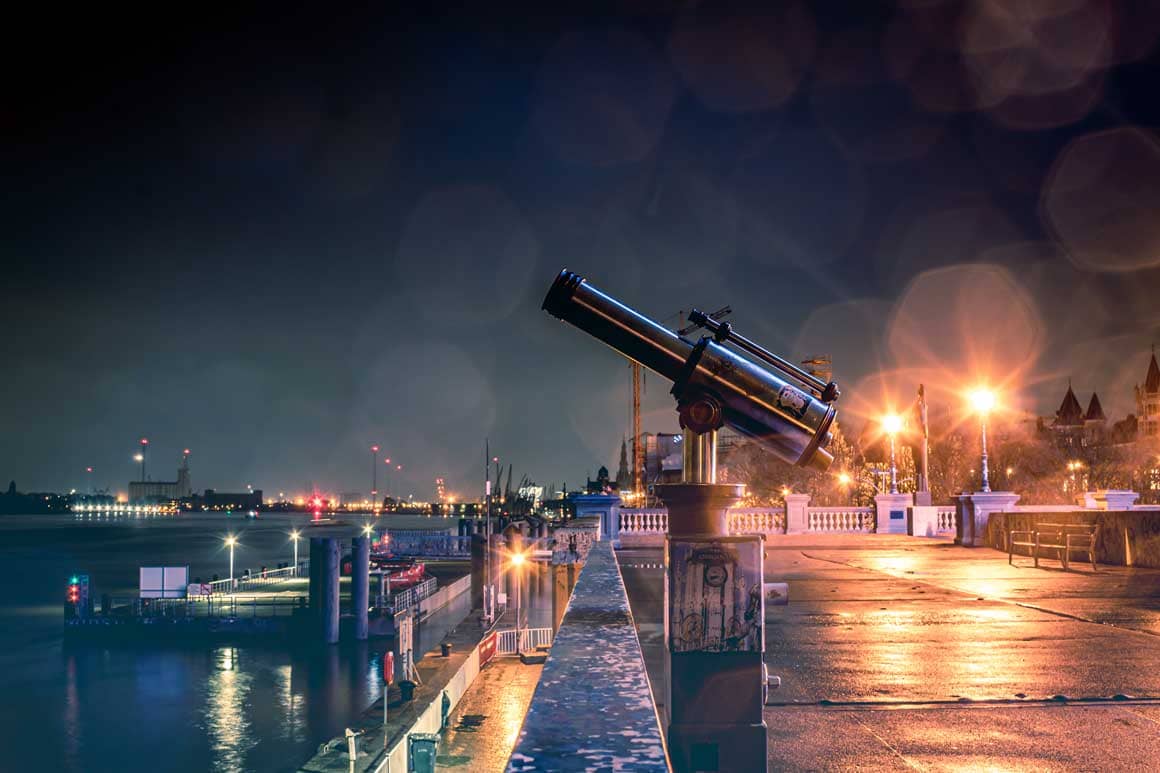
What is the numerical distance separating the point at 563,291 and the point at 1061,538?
16690mm

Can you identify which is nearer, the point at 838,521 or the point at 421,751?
the point at 421,751

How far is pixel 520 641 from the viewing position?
160 ft

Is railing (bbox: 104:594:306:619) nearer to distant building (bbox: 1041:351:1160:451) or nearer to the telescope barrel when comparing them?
the telescope barrel

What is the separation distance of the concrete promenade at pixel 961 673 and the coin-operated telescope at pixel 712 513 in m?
0.67

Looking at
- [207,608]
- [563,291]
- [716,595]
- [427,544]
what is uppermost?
[563,291]

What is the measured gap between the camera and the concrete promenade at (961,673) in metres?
5.64

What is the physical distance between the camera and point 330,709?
47.7 metres

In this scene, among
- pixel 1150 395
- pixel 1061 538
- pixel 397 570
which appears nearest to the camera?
pixel 1061 538

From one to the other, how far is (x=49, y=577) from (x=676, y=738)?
145m

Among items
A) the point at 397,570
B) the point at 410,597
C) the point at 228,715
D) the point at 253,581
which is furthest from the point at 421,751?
the point at 397,570

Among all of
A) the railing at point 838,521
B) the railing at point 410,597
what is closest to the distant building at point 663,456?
the railing at point 410,597

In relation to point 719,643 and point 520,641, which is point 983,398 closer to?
point 719,643

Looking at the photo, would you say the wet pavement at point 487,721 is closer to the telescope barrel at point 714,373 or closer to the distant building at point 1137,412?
the telescope barrel at point 714,373

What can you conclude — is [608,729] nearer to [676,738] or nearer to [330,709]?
[676,738]
